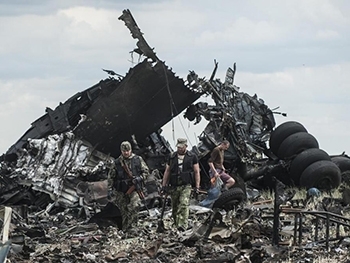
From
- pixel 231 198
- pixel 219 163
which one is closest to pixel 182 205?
pixel 231 198

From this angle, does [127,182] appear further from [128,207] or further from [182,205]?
[182,205]

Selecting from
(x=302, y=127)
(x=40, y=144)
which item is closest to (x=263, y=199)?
(x=302, y=127)

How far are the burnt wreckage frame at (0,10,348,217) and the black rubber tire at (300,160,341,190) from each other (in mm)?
27

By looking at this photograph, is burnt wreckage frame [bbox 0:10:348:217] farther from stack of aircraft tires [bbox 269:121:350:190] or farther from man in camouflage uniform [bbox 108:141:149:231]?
man in camouflage uniform [bbox 108:141:149:231]

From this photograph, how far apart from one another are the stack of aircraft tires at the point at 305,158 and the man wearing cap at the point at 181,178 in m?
7.65

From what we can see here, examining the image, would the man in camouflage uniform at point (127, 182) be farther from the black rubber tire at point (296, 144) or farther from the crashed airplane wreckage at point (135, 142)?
the black rubber tire at point (296, 144)

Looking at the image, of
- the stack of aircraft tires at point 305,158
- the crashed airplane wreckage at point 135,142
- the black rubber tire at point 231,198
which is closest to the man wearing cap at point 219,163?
the crashed airplane wreckage at point 135,142

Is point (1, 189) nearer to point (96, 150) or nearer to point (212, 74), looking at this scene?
point (96, 150)

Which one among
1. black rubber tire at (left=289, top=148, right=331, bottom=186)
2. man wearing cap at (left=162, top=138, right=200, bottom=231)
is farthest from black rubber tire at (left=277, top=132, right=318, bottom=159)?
man wearing cap at (left=162, top=138, right=200, bottom=231)

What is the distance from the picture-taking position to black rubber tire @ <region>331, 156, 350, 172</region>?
24203 millimetres

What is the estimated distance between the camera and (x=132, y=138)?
22469mm

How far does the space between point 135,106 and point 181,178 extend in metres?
7.50

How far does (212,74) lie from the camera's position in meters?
22.9

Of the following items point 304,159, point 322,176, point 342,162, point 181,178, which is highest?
point 342,162
